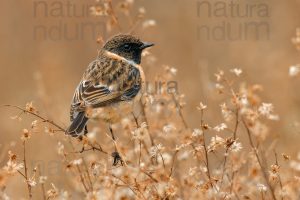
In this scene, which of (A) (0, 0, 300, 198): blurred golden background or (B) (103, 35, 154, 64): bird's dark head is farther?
(A) (0, 0, 300, 198): blurred golden background

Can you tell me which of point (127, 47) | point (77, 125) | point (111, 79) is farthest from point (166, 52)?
point (77, 125)

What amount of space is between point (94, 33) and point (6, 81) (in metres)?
1.83

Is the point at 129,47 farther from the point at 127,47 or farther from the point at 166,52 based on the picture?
the point at 166,52

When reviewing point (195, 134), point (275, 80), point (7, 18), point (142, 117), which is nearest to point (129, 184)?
point (195, 134)

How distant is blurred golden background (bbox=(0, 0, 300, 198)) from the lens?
349 inches

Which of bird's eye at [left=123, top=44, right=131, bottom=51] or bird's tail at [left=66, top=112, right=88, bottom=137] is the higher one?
bird's eye at [left=123, top=44, right=131, bottom=51]

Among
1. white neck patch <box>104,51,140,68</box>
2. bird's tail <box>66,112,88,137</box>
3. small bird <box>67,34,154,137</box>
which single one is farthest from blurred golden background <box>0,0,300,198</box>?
bird's tail <box>66,112,88,137</box>

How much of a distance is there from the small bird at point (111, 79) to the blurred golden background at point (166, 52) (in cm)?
92

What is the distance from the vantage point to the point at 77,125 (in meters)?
5.62

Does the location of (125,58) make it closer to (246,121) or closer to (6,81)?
(246,121)

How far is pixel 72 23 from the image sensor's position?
43.4 ft

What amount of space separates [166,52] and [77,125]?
21.0ft

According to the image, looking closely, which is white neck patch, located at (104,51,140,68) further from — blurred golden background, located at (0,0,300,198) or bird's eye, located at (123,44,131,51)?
blurred golden background, located at (0,0,300,198)

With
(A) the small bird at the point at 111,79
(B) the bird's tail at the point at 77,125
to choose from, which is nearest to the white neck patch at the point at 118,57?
(A) the small bird at the point at 111,79
